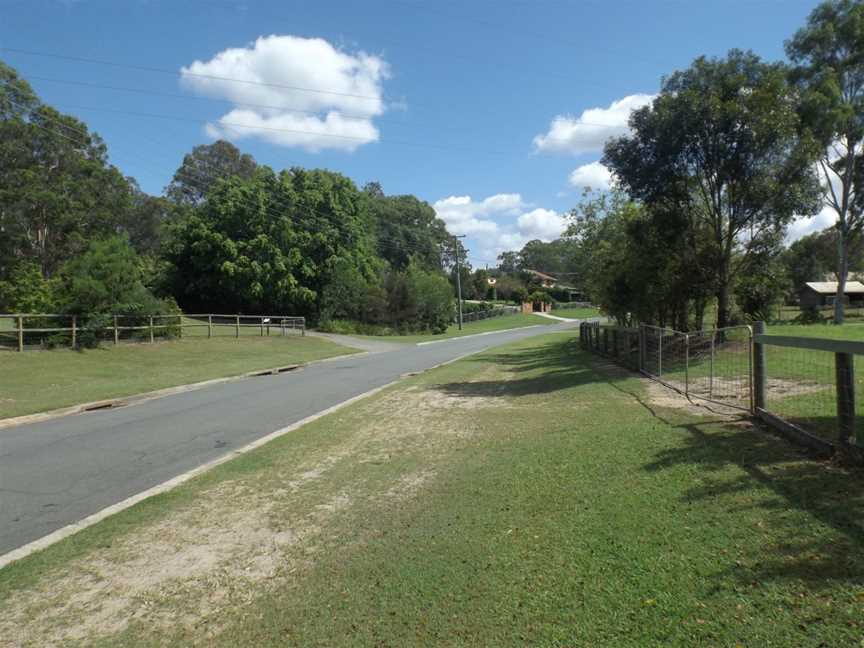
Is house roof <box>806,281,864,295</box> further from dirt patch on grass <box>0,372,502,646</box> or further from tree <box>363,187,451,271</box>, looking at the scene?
dirt patch on grass <box>0,372,502,646</box>

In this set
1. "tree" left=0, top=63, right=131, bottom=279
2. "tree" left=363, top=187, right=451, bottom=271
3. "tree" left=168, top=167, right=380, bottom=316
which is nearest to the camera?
"tree" left=0, top=63, right=131, bottom=279

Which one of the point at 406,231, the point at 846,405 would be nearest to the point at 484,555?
the point at 846,405

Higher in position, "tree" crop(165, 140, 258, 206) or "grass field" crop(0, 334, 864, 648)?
"tree" crop(165, 140, 258, 206)

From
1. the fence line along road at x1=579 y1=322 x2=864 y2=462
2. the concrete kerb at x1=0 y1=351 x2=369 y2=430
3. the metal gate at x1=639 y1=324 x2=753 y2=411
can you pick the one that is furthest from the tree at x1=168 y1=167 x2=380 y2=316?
the metal gate at x1=639 y1=324 x2=753 y2=411

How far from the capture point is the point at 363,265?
56875 mm

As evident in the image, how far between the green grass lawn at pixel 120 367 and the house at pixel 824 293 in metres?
61.5

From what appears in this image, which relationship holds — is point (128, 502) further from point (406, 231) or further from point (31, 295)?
point (406, 231)

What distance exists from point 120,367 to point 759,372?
68.3 feet

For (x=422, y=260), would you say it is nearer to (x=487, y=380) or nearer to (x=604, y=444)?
(x=487, y=380)

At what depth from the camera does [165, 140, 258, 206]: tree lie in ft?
260

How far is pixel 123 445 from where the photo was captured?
9.11 metres

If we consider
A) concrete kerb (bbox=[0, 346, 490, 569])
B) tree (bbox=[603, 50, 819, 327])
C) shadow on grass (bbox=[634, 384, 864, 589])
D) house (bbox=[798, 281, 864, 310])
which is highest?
tree (bbox=[603, 50, 819, 327])

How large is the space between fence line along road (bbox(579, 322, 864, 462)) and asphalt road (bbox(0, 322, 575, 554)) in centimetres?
703

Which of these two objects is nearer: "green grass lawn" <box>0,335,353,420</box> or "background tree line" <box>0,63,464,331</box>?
"green grass lawn" <box>0,335,353,420</box>
